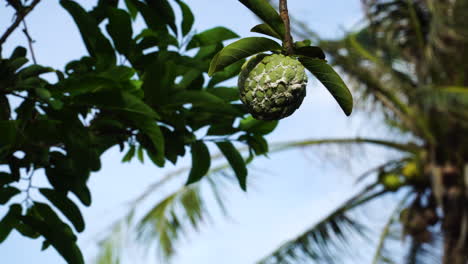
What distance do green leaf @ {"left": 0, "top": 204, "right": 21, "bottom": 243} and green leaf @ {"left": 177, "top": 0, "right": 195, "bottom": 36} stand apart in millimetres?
485

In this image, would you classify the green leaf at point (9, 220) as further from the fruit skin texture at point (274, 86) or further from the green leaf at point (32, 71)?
the fruit skin texture at point (274, 86)

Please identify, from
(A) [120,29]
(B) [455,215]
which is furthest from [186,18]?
(B) [455,215]

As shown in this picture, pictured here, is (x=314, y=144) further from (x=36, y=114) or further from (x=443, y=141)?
(x=36, y=114)

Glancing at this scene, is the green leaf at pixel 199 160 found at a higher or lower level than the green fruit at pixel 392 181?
higher

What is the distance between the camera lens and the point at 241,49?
691 mm

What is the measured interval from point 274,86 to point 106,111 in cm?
52

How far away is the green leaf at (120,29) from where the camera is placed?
1.16 meters

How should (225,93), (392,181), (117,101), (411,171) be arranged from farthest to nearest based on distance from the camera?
(392,181), (411,171), (225,93), (117,101)

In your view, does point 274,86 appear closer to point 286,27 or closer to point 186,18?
point 286,27

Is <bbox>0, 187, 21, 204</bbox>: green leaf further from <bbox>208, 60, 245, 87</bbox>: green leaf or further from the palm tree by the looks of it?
the palm tree

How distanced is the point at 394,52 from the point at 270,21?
485 centimetres

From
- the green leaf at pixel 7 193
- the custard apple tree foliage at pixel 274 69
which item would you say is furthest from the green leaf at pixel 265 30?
the green leaf at pixel 7 193

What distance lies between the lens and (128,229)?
19.0 ft

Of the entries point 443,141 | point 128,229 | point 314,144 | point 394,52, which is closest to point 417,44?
point 394,52
